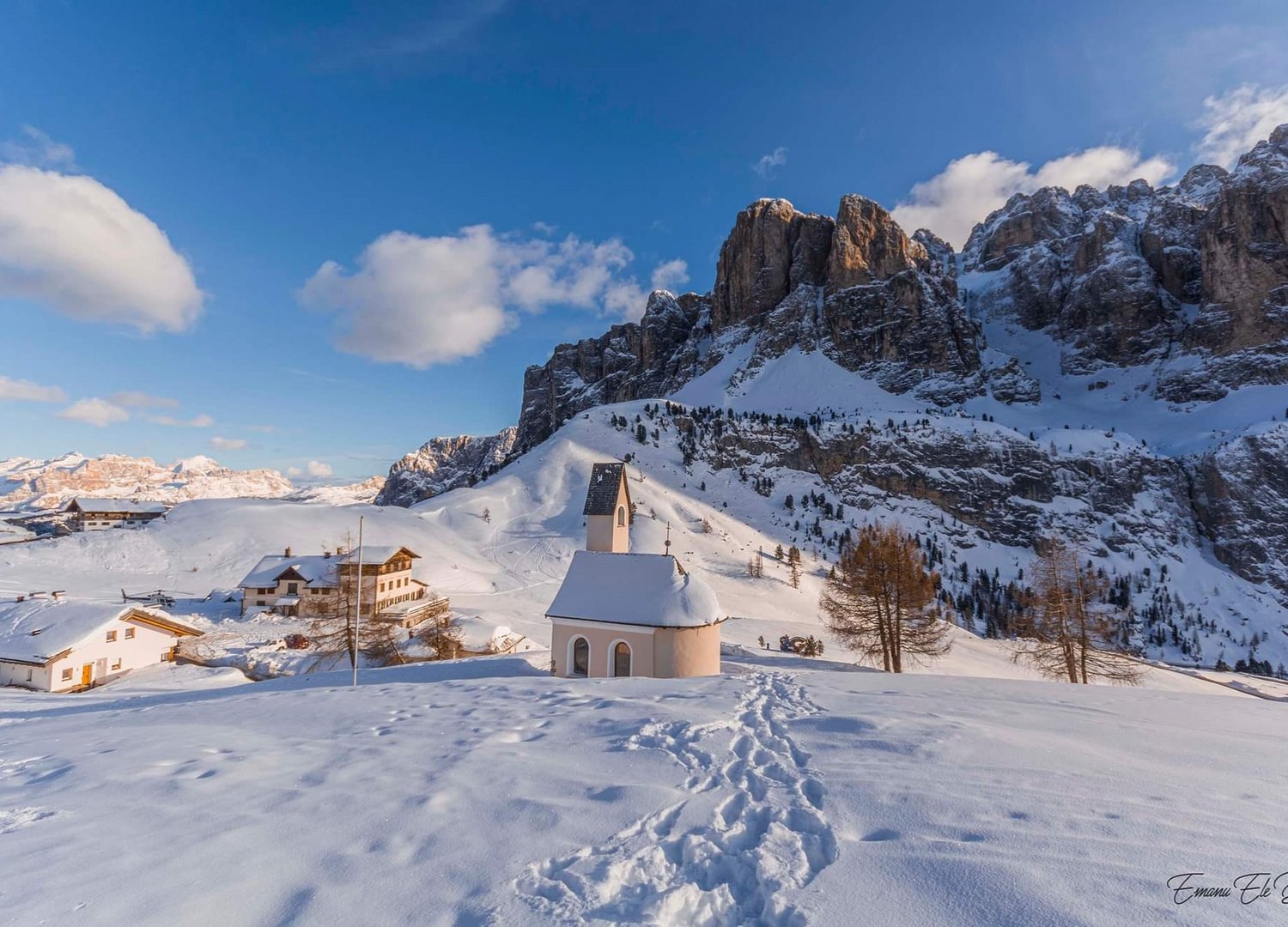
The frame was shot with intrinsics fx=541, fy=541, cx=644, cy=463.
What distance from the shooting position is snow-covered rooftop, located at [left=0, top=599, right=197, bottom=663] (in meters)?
28.1

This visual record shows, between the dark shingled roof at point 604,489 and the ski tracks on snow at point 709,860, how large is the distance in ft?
70.2

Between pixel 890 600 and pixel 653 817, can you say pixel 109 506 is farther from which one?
pixel 653 817

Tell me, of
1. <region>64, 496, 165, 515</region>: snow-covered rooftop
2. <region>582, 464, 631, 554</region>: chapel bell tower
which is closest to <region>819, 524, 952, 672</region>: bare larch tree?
<region>582, 464, 631, 554</region>: chapel bell tower

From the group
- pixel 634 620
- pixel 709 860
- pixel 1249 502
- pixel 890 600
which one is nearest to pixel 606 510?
pixel 634 620

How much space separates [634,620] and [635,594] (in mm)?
1353

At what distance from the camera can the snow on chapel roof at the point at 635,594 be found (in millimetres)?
23297

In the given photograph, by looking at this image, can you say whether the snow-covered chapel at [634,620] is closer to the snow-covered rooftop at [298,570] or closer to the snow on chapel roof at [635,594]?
the snow on chapel roof at [635,594]

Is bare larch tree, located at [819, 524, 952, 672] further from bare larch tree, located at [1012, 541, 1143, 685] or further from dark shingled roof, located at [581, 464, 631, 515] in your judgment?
dark shingled roof, located at [581, 464, 631, 515]

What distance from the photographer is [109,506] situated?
90.9m

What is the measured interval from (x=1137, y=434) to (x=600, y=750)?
23531 cm

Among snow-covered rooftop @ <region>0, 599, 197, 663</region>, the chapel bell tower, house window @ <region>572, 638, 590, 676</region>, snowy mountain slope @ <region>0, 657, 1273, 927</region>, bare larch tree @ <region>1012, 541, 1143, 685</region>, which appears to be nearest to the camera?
snowy mountain slope @ <region>0, 657, 1273, 927</region>

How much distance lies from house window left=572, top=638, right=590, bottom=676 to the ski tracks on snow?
17.2 metres

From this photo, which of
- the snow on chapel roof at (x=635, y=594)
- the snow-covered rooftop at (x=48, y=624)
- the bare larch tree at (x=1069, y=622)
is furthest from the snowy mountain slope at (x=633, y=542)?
the bare larch tree at (x=1069, y=622)

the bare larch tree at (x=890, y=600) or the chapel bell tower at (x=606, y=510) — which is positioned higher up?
the chapel bell tower at (x=606, y=510)
